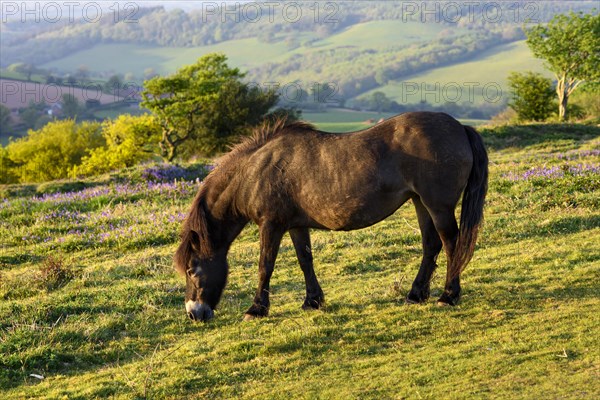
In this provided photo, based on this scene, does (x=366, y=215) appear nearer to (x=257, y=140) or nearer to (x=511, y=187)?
(x=257, y=140)

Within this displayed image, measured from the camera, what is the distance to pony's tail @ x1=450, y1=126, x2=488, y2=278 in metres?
7.77

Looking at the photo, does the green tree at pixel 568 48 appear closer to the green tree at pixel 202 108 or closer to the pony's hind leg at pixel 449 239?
the green tree at pixel 202 108

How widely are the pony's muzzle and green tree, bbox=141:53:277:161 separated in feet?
129

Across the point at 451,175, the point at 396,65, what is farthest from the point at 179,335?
the point at 396,65

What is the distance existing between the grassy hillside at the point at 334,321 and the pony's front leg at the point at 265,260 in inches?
8.9

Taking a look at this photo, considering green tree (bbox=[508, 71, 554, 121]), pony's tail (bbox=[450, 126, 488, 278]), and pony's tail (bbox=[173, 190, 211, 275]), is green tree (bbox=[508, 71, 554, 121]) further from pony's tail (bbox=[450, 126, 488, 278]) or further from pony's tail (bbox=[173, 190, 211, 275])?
pony's tail (bbox=[173, 190, 211, 275])

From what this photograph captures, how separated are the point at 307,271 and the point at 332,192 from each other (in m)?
1.19

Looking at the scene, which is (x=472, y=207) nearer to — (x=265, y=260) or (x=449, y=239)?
(x=449, y=239)

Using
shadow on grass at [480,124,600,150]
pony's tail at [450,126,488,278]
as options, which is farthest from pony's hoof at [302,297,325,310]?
shadow on grass at [480,124,600,150]

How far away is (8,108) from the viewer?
96.4 meters

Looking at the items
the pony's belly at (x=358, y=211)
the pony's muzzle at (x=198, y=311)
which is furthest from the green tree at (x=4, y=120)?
the pony's belly at (x=358, y=211)

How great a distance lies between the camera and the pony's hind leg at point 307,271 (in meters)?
8.39

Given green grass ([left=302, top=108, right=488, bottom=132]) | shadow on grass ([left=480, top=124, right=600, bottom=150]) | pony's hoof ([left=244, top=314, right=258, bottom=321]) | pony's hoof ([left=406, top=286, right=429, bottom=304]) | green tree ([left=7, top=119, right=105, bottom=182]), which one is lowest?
green grass ([left=302, top=108, right=488, bottom=132])

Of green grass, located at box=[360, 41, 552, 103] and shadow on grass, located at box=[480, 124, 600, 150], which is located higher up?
shadow on grass, located at box=[480, 124, 600, 150]
